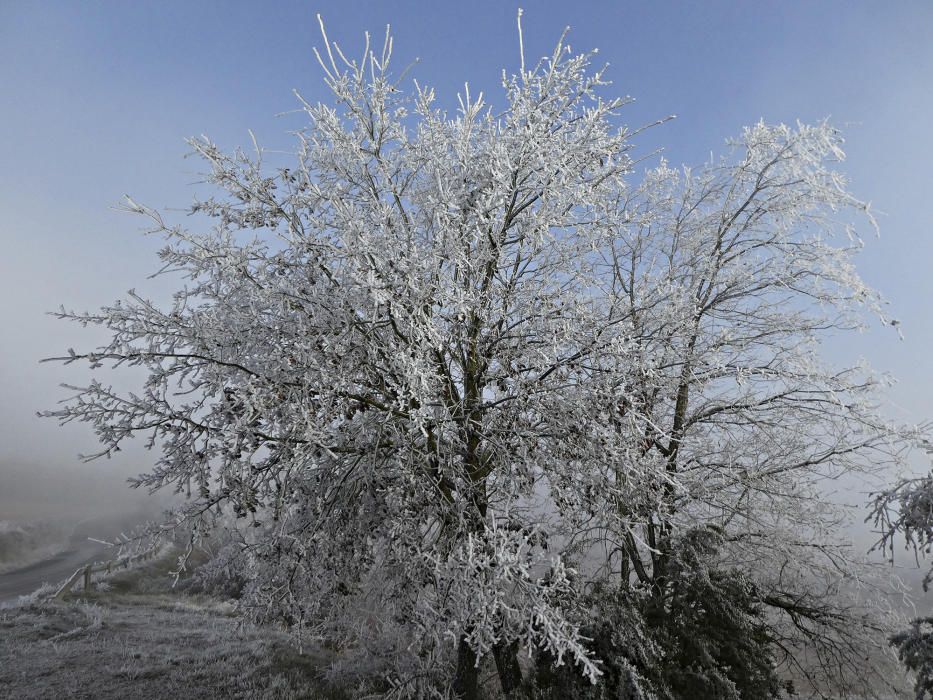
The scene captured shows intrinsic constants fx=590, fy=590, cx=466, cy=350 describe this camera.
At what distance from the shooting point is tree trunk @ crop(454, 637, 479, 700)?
7219 millimetres

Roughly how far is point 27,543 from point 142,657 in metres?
28.6

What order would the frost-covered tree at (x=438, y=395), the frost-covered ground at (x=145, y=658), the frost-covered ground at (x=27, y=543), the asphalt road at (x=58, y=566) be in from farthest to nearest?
the frost-covered ground at (x=27, y=543) < the asphalt road at (x=58, y=566) < the frost-covered ground at (x=145, y=658) < the frost-covered tree at (x=438, y=395)

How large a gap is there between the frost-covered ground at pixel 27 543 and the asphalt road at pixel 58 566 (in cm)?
53

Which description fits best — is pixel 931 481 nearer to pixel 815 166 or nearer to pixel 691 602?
pixel 691 602

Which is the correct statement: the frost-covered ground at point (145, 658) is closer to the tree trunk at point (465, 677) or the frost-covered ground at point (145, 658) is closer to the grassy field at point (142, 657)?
the grassy field at point (142, 657)

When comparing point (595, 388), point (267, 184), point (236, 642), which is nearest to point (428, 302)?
point (595, 388)

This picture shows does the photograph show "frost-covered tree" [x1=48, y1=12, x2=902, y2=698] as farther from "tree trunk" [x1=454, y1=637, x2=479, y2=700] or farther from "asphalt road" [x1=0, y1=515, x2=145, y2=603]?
"asphalt road" [x1=0, y1=515, x2=145, y2=603]

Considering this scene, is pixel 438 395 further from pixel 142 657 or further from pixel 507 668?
pixel 142 657

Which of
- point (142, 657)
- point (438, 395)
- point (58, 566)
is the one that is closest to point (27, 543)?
point (58, 566)

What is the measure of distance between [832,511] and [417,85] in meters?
9.51

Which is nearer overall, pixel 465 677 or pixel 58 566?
pixel 465 677

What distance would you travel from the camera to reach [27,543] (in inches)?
1251

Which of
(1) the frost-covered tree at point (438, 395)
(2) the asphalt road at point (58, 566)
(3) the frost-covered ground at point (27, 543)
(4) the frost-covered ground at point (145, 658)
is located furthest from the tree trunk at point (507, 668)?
(3) the frost-covered ground at point (27, 543)

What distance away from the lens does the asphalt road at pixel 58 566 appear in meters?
20.1
